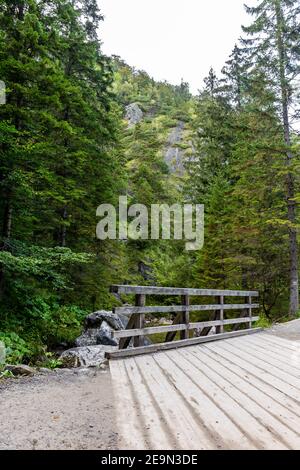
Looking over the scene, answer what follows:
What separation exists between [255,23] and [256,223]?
1011 centimetres

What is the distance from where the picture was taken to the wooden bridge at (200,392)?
110 inches

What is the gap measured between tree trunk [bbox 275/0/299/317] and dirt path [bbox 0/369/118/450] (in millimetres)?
12225

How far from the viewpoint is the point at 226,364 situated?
217 inches

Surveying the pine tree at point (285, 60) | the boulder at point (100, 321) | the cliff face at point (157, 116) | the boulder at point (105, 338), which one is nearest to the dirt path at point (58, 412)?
the boulder at point (105, 338)

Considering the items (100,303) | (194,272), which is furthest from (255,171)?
(100,303)

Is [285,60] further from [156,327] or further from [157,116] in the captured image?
[157,116]

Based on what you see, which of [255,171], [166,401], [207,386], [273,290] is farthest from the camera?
[273,290]

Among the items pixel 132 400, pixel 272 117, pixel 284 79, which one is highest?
pixel 284 79

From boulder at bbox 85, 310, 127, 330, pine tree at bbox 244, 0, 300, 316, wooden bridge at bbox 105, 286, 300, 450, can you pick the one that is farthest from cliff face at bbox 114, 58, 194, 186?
wooden bridge at bbox 105, 286, 300, 450

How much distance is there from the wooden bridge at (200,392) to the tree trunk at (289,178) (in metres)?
8.25

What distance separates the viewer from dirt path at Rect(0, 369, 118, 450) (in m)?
2.82

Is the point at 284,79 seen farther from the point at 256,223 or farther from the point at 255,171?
the point at 256,223

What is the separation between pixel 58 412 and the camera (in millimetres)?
3500

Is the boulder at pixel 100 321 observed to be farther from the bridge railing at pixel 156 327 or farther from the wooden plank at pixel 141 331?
the wooden plank at pixel 141 331
